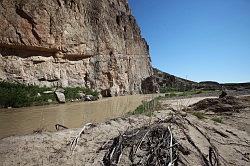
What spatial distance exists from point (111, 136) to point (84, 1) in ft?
120

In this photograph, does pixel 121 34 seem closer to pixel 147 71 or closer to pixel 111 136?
pixel 147 71

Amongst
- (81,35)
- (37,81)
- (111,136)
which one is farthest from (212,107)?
(81,35)

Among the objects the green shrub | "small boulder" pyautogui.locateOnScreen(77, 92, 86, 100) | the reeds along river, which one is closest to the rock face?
the green shrub

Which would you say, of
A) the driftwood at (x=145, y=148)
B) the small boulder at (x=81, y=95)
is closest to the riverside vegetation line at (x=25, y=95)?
the small boulder at (x=81, y=95)

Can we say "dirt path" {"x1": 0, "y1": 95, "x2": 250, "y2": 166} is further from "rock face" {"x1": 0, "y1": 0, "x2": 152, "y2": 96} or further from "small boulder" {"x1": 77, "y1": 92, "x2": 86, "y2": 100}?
"small boulder" {"x1": 77, "y1": 92, "x2": 86, "y2": 100}

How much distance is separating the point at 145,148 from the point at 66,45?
99.8ft

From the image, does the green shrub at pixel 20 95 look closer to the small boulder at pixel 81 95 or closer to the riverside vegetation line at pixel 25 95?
the riverside vegetation line at pixel 25 95

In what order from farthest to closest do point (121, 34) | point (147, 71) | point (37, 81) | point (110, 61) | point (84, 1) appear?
point (147, 71) < point (121, 34) < point (110, 61) < point (84, 1) < point (37, 81)

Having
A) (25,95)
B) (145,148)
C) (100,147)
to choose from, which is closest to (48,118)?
(25,95)

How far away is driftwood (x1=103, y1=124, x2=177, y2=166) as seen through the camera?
3912 mm

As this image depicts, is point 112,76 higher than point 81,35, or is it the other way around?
point 81,35

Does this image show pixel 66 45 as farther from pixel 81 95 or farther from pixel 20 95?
pixel 20 95

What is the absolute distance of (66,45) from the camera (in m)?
33.4

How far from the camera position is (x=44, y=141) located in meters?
4.68
